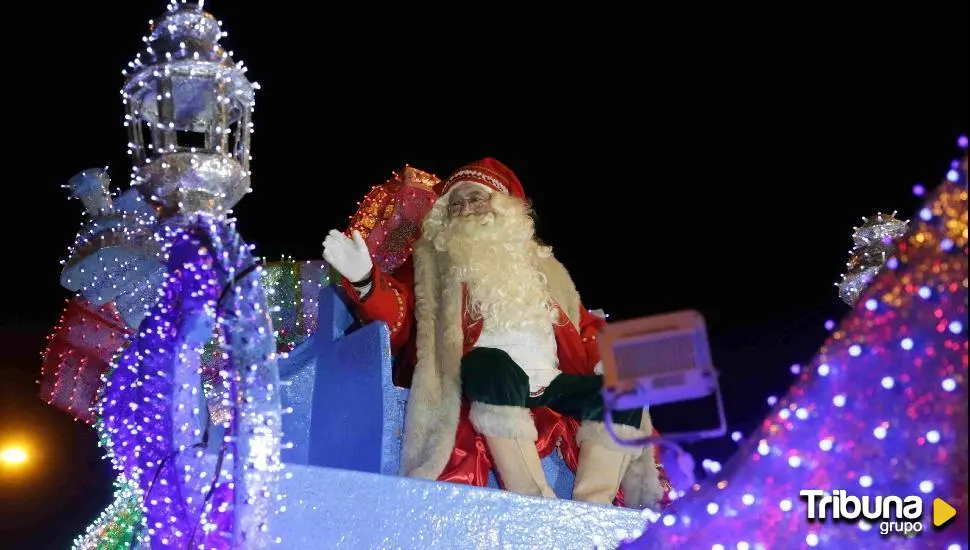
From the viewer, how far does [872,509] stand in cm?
165

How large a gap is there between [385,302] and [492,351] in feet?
1.59

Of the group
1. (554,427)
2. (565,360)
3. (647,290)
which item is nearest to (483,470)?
(554,427)

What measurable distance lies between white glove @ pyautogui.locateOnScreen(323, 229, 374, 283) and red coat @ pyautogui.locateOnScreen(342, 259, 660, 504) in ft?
0.30

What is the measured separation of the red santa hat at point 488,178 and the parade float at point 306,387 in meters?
0.29

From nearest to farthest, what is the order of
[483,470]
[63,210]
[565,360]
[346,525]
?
[346,525], [483,470], [565,360], [63,210]

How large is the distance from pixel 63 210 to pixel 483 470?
3439 millimetres

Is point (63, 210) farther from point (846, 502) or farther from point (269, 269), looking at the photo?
point (846, 502)

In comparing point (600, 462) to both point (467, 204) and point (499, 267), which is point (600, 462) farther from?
point (467, 204)

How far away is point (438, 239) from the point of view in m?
4.04

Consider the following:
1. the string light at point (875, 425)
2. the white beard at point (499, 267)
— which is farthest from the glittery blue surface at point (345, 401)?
the string light at point (875, 425)

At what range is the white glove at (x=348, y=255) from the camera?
3.58 meters

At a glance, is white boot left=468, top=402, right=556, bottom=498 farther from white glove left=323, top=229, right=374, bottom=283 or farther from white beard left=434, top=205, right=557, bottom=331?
white glove left=323, top=229, right=374, bottom=283

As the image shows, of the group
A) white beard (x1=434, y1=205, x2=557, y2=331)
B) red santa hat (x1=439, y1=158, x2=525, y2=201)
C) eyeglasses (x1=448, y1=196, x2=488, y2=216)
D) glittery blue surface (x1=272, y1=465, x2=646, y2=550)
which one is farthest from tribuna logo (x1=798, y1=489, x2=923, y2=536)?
red santa hat (x1=439, y1=158, x2=525, y2=201)

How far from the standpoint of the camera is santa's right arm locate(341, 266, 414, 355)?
12.3ft
